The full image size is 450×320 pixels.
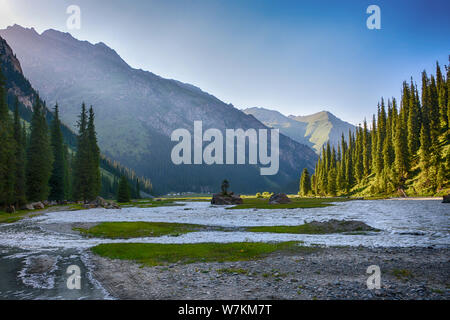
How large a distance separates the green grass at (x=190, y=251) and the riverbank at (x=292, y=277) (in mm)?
1057

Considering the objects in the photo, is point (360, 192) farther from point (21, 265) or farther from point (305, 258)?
point (21, 265)

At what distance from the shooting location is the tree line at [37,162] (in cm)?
5225

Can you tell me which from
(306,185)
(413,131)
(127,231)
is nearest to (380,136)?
(413,131)

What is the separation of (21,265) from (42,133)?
64.1 metres

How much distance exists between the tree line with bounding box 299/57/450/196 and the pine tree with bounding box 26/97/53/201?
102483 millimetres

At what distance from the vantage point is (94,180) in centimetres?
8562

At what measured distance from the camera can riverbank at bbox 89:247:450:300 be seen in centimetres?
1069

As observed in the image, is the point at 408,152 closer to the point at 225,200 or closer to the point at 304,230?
the point at 225,200

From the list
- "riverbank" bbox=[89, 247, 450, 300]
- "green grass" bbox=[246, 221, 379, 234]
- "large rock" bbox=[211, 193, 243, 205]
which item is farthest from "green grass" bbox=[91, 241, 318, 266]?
"large rock" bbox=[211, 193, 243, 205]

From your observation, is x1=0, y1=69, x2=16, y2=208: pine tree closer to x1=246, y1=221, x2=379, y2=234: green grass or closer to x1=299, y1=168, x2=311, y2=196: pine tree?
x1=246, y1=221, x2=379, y2=234: green grass

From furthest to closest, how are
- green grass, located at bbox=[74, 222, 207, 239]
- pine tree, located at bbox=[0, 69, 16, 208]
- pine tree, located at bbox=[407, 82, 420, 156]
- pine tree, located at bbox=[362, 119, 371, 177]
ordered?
pine tree, located at bbox=[362, 119, 371, 177] < pine tree, located at bbox=[407, 82, 420, 156] < pine tree, located at bbox=[0, 69, 16, 208] < green grass, located at bbox=[74, 222, 207, 239]

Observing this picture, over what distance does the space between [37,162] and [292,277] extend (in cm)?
7258

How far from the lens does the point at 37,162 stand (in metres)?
66.3
